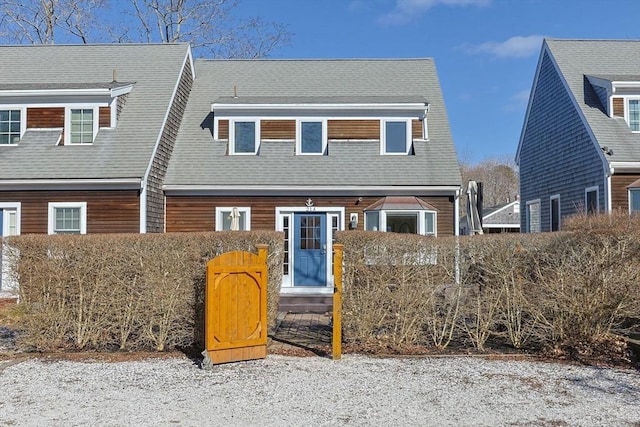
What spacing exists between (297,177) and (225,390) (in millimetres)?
8468

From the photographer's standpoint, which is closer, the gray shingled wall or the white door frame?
the white door frame

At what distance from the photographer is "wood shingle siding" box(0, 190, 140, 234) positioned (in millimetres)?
12445

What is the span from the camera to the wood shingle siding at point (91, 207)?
12.4 m

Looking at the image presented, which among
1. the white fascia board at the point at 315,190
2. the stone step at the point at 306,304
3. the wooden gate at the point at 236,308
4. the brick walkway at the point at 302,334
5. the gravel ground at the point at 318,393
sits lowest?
the gravel ground at the point at 318,393

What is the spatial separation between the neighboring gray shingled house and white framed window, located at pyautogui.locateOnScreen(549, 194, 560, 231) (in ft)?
41.0

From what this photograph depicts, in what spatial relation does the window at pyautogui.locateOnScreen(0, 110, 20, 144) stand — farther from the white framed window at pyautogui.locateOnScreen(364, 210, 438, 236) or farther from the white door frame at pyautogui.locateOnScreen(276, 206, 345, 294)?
the white framed window at pyautogui.locateOnScreen(364, 210, 438, 236)

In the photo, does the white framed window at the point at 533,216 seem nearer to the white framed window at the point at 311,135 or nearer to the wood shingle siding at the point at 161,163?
the white framed window at the point at 311,135

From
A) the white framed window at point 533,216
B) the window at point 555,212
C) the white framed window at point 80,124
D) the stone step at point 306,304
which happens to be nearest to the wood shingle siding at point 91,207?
the white framed window at point 80,124

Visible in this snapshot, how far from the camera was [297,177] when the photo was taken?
13555mm

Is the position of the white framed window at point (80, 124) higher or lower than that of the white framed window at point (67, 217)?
higher

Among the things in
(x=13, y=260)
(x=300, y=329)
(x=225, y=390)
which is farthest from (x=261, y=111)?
(x=225, y=390)

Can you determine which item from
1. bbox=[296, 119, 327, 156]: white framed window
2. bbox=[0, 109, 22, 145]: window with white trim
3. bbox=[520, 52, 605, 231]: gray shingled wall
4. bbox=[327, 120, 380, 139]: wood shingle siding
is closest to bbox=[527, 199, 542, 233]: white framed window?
bbox=[520, 52, 605, 231]: gray shingled wall

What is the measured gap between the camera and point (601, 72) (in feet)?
52.9

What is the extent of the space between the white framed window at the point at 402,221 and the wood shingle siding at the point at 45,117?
27.7ft
